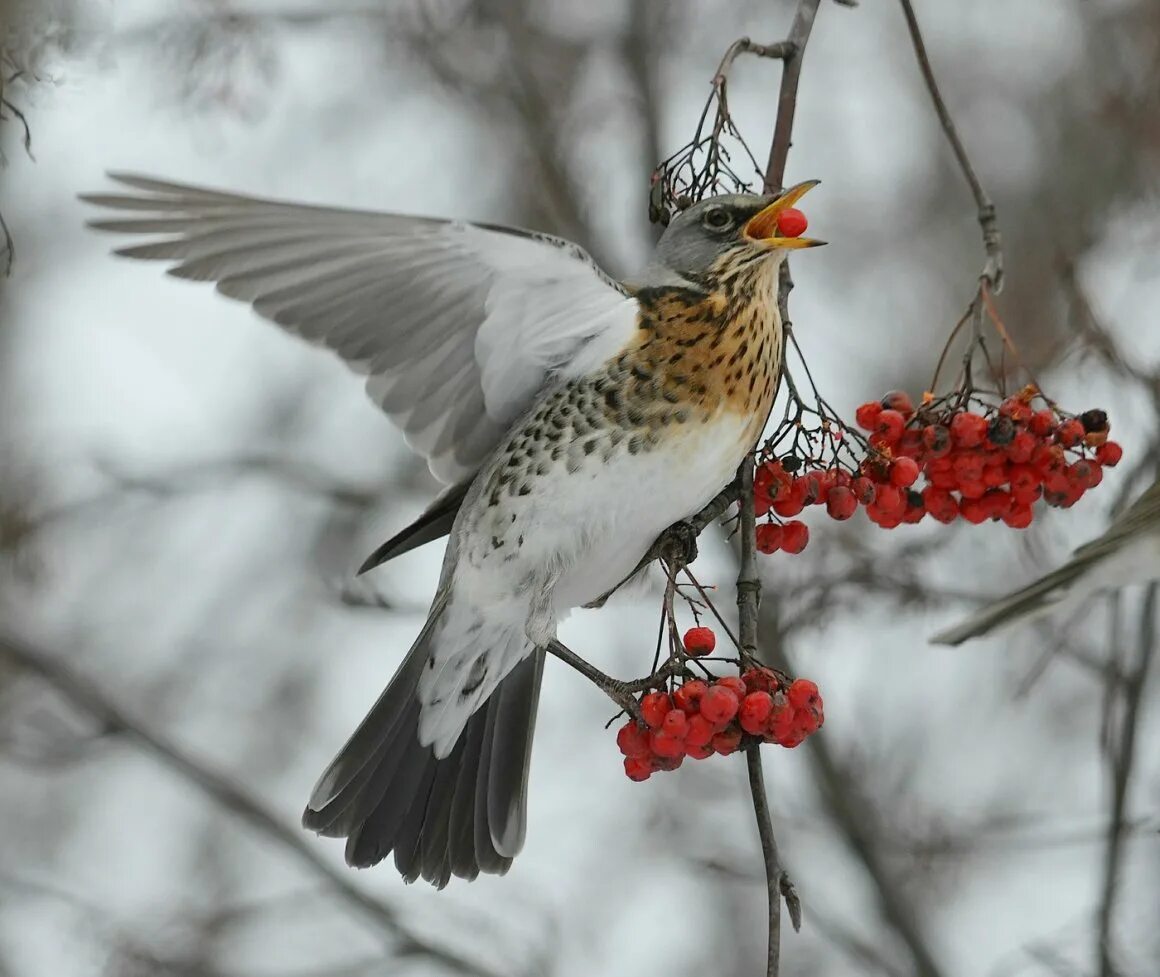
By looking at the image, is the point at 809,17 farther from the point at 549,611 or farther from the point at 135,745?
the point at 135,745

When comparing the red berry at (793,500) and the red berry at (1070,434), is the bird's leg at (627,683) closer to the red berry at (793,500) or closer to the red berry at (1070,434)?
the red berry at (793,500)

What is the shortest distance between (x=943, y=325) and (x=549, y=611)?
11.5ft

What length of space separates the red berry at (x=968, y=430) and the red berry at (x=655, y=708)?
0.68 m

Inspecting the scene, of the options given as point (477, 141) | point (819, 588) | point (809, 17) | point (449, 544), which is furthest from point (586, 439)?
point (477, 141)

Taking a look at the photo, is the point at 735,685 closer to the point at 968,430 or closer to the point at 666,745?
the point at 666,745

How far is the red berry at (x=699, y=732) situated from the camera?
2.33 m

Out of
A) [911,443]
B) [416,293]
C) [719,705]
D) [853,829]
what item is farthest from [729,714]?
[853,829]

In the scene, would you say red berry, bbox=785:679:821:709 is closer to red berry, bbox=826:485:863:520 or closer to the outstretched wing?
red berry, bbox=826:485:863:520

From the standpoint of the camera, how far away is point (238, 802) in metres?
3.53

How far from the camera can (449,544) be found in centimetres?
315

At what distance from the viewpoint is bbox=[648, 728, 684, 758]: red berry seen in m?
2.37

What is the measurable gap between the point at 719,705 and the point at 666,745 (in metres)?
0.13

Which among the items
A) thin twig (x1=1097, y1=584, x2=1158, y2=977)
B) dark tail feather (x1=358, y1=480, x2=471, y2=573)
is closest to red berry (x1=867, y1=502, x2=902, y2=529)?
thin twig (x1=1097, y1=584, x2=1158, y2=977)

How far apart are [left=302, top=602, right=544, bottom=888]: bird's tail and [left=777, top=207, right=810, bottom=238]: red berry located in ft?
3.35
